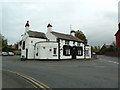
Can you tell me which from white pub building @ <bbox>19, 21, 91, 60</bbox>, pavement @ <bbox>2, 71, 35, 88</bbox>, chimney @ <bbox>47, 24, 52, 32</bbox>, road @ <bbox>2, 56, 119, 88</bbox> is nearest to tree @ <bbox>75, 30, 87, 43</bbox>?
white pub building @ <bbox>19, 21, 91, 60</bbox>

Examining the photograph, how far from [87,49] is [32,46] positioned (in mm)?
14209

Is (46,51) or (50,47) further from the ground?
(50,47)

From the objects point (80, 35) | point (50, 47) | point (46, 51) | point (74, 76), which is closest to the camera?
point (74, 76)

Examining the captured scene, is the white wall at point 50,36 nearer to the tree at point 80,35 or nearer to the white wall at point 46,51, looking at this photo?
the white wall at point 46,51

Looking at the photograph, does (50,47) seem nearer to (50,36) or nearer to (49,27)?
(50,36)

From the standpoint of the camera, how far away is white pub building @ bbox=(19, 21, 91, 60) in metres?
29.2

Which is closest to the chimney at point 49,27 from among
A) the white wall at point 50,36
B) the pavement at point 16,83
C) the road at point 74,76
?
the white wall at point 50,36

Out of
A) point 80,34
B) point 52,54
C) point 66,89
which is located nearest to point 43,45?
point 52,54

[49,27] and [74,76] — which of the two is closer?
[74,76]

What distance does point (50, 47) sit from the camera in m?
29.3

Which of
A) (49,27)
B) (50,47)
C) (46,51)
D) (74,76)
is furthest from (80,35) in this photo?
(74,76)

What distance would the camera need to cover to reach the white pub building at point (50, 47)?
29203 millimetres

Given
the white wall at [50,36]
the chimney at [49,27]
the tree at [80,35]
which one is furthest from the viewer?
the tree at [80,35]

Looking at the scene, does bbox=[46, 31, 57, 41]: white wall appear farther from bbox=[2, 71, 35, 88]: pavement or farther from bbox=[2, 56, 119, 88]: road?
bbox=[2, 71, 35, 88]: pavement
